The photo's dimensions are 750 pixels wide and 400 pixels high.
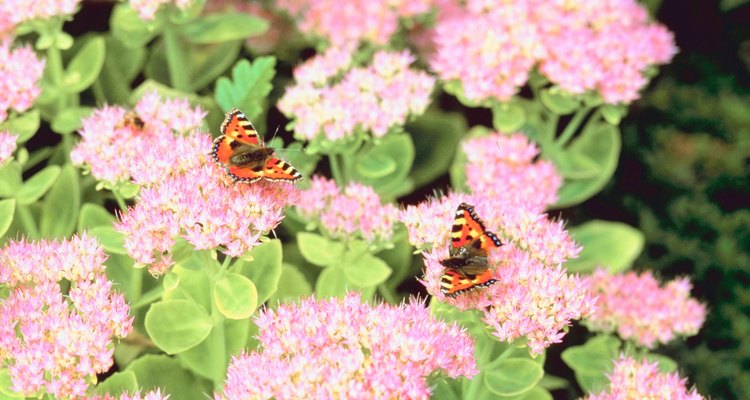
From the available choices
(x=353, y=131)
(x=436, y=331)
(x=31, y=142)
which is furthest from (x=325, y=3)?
(x=436, y=331)

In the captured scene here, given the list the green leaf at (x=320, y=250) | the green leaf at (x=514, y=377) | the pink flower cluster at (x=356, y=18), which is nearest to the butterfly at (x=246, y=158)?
the green leaf at (x=320, y=250)

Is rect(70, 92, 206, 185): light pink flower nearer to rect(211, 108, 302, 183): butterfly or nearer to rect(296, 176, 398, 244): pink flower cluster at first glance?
rect(211, 108, 302, 183): butterfly

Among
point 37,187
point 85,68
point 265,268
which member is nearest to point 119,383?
point 265,268

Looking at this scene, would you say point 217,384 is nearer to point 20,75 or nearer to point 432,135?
point 20,75

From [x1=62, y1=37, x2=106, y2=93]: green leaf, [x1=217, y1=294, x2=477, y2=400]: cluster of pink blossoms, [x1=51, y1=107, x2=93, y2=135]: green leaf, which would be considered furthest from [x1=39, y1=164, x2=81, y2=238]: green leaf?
[x1=217, y1=294, x2=477, y2=400]: cluster of pink blossoms

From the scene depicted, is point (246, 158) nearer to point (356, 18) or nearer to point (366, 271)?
point (366, 271)

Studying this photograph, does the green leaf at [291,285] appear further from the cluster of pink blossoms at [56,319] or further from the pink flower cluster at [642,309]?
the pink flower cluster at [642,309]
